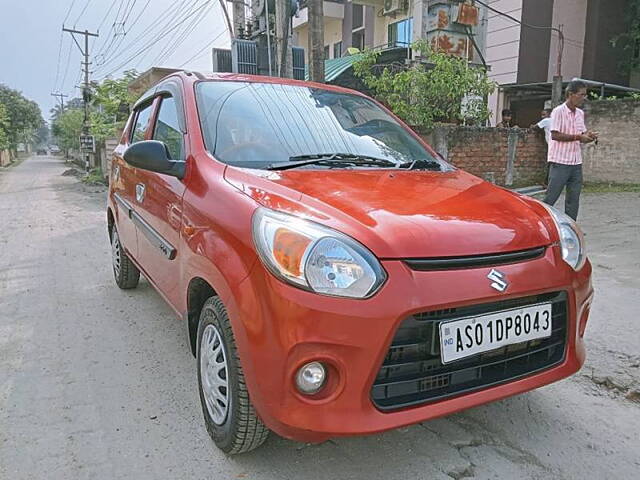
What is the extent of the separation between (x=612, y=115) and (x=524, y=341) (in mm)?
9330

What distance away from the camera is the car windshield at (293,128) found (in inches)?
102

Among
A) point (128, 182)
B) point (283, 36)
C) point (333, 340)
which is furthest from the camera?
point (283, 36)

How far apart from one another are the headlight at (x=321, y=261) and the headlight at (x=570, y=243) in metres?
0.91

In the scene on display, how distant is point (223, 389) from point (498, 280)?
3.73 ft

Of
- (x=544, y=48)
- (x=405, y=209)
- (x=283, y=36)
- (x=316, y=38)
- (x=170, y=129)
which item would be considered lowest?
(x=405, y=209)

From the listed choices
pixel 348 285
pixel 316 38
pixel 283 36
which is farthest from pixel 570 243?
pixel 283 36

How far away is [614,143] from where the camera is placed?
378 inches

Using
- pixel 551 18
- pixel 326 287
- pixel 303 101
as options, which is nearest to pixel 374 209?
pixel 326 287

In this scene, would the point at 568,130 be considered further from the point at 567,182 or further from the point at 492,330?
the point at 492,330

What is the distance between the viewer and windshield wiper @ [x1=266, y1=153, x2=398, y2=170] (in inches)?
97.3

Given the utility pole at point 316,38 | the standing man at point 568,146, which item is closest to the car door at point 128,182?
the utility pole at point 316,38

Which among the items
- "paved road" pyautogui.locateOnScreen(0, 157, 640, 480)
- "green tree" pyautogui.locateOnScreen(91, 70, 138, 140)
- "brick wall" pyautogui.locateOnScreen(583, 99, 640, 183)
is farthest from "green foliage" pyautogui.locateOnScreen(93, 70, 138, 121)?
"paved road" pyautogui.locateOnScreen(0, 157, 640, 480)

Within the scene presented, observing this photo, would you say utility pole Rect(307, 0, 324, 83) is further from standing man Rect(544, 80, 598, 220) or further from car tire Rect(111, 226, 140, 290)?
car tire Rect(111, 226, 140, 290)

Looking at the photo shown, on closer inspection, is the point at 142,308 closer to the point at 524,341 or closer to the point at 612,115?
the point at 524,341
